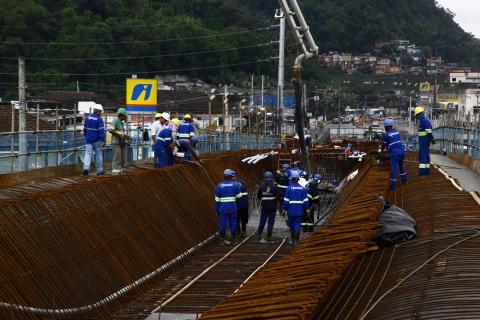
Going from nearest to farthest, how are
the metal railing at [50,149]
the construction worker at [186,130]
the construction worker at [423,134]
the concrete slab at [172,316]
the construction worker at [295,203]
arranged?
the concrete slab at [172,316], the construction worker at [295,203], the construction worker at [423,134], the metal railing at [50,149], the construction worker at [186,130]

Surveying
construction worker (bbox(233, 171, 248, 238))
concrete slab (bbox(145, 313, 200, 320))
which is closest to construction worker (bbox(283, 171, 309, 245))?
construction worker (bbox(233, 171, 248, 238))

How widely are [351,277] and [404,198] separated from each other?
7.50 metres

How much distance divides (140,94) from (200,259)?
24.9 meters

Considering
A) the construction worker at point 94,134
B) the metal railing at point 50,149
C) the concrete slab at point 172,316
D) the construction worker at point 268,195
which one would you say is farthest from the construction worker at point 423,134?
the metal railing at point 50,149

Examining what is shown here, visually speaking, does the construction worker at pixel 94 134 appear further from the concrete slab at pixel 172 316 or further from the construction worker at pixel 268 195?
the concrete slab at pixel 172 316

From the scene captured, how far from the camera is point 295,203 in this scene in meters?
21.2

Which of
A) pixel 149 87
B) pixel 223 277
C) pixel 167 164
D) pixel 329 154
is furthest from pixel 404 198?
pixel 149 87

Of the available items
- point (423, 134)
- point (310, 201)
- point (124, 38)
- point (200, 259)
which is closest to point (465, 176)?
point (310, 201)

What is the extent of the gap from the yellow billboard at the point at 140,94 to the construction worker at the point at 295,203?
24204mm

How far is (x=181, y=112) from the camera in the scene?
81375mm

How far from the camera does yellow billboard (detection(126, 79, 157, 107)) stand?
4503 cm

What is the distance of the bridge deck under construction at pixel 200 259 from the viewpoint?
977 cm

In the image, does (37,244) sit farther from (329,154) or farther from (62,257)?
(329,154)

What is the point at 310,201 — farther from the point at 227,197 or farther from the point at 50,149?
the point at 50,149
